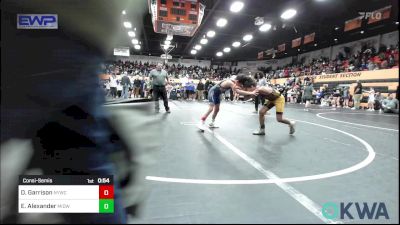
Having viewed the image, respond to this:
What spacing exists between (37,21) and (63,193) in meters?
0.86

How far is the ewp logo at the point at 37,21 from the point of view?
1371 mm

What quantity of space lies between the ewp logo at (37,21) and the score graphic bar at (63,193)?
28.6 inches

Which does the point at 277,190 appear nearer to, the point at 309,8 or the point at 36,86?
the point at 36,86

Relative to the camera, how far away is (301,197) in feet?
6.69

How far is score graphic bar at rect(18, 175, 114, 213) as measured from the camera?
1.30m

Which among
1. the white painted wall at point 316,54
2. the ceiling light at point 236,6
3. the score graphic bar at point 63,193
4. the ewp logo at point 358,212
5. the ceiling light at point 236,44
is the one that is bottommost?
the ewp logo at point 358,212

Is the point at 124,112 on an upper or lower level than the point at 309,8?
lower

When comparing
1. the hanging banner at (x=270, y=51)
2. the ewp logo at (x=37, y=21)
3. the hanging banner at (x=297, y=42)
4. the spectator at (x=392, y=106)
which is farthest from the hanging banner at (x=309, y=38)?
the ewp logo at (x=37, y=21)

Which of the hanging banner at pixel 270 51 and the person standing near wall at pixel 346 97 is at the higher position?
the hanging banner at pixel 270 51

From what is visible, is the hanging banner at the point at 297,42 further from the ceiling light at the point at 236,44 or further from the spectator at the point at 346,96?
the spectator at the point at 346,96

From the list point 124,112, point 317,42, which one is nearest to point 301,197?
point 124,112

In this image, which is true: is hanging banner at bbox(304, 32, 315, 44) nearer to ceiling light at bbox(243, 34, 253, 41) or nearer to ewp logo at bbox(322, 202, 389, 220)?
ceiling light at bbox(243, 34, 253, 41)

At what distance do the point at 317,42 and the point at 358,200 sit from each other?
85.5 ft

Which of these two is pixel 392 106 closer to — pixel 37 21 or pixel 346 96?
pixel 37 21
